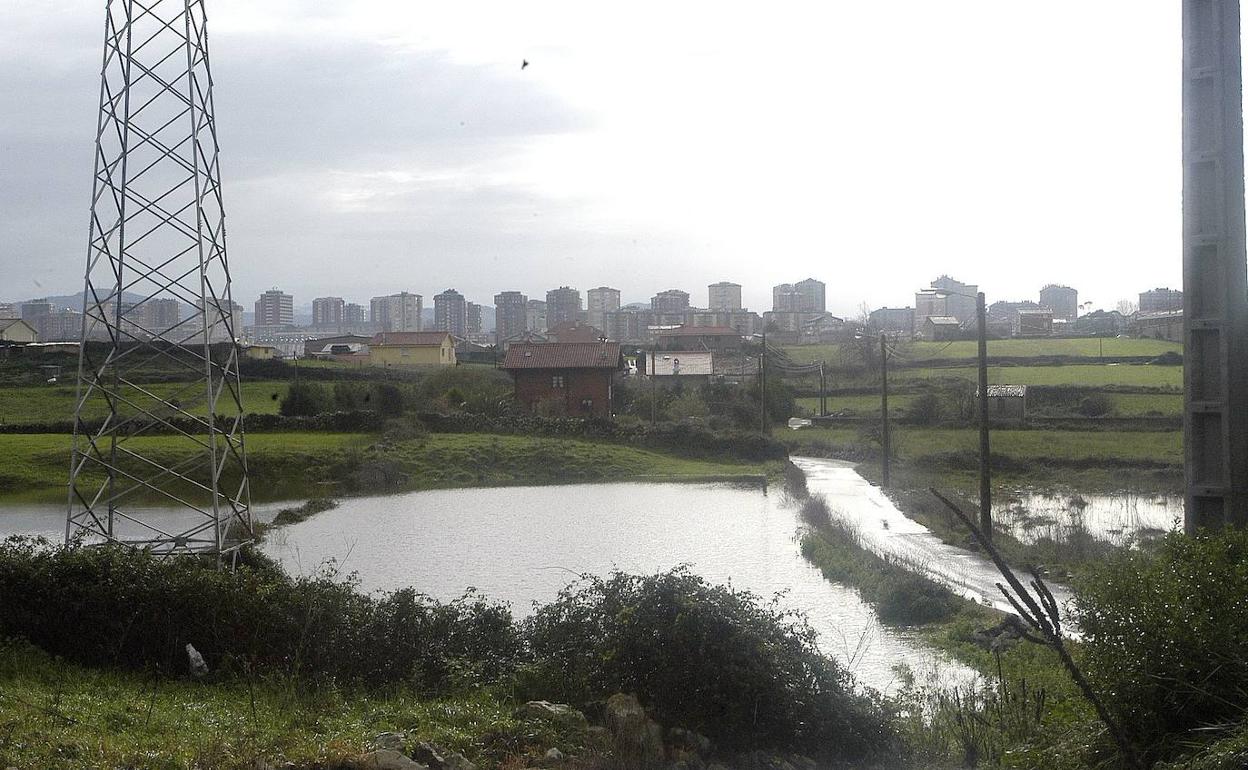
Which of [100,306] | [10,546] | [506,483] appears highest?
[100,306]

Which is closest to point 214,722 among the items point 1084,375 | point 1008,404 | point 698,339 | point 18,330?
point 1008,404

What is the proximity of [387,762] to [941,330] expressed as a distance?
273 feet

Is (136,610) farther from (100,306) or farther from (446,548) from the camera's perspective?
(446,548)

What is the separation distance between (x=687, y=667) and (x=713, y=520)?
57.3ft

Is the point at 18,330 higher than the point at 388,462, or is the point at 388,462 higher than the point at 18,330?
the point at 18,330

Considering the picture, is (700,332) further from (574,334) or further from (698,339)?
(574,334)

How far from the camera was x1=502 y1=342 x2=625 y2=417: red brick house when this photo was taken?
51906 millimetres

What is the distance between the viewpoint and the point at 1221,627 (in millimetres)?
5168

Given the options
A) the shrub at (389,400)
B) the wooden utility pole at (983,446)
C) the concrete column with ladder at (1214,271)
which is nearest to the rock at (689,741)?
the concrete column with ladder at (1214,271)

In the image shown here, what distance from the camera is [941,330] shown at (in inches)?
3342

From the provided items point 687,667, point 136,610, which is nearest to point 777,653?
point 687,667

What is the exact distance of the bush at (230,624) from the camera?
10.4 metres

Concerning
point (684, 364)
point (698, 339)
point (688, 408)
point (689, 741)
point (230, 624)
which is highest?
point (698, 339)

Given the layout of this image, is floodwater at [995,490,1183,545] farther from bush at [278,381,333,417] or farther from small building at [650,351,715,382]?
small building at [650,351,715,382]
